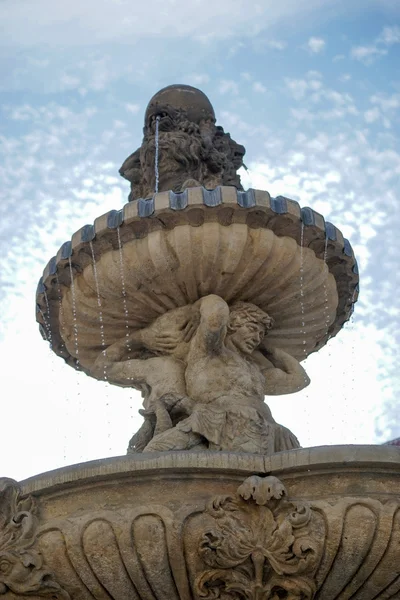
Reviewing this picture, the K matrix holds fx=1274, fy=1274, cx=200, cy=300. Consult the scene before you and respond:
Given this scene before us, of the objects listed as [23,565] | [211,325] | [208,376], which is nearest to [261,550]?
[23,565]

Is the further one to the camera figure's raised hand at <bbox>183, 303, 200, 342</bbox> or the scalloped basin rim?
figure's raised hand at <bbox>183, 303, 200, 342</bbox>

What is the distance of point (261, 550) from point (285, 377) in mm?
2836

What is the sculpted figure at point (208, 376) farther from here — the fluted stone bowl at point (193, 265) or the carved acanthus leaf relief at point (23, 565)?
the carved acanthus leaf relief at point (23, 565)

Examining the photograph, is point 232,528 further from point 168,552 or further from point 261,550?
point 168,552

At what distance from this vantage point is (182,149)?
9.91m

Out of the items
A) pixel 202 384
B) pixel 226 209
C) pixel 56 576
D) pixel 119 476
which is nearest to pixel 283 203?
pixel 226 209

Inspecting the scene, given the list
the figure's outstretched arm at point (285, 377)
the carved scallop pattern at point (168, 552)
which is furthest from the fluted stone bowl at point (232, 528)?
the figure's outstretched arm at point (285, 377)

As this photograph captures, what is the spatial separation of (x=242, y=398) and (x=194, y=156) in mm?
2393

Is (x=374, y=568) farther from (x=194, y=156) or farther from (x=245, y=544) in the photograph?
(x=194, y=156)

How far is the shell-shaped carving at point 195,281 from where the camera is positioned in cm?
846

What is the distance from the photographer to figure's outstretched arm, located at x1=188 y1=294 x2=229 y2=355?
8.38 metres

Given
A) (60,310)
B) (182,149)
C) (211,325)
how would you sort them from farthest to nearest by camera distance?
(182,149)
(60,310)
(211,325)

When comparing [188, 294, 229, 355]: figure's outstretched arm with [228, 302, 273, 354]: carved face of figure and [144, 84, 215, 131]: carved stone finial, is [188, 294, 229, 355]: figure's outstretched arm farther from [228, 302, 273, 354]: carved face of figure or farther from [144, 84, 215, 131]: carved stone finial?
[144, 84, 215, 131]: carved stone finial

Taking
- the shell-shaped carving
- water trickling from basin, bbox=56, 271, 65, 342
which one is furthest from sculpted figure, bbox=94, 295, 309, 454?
water trickling from basin, bbox=56, 271, 65, 342
